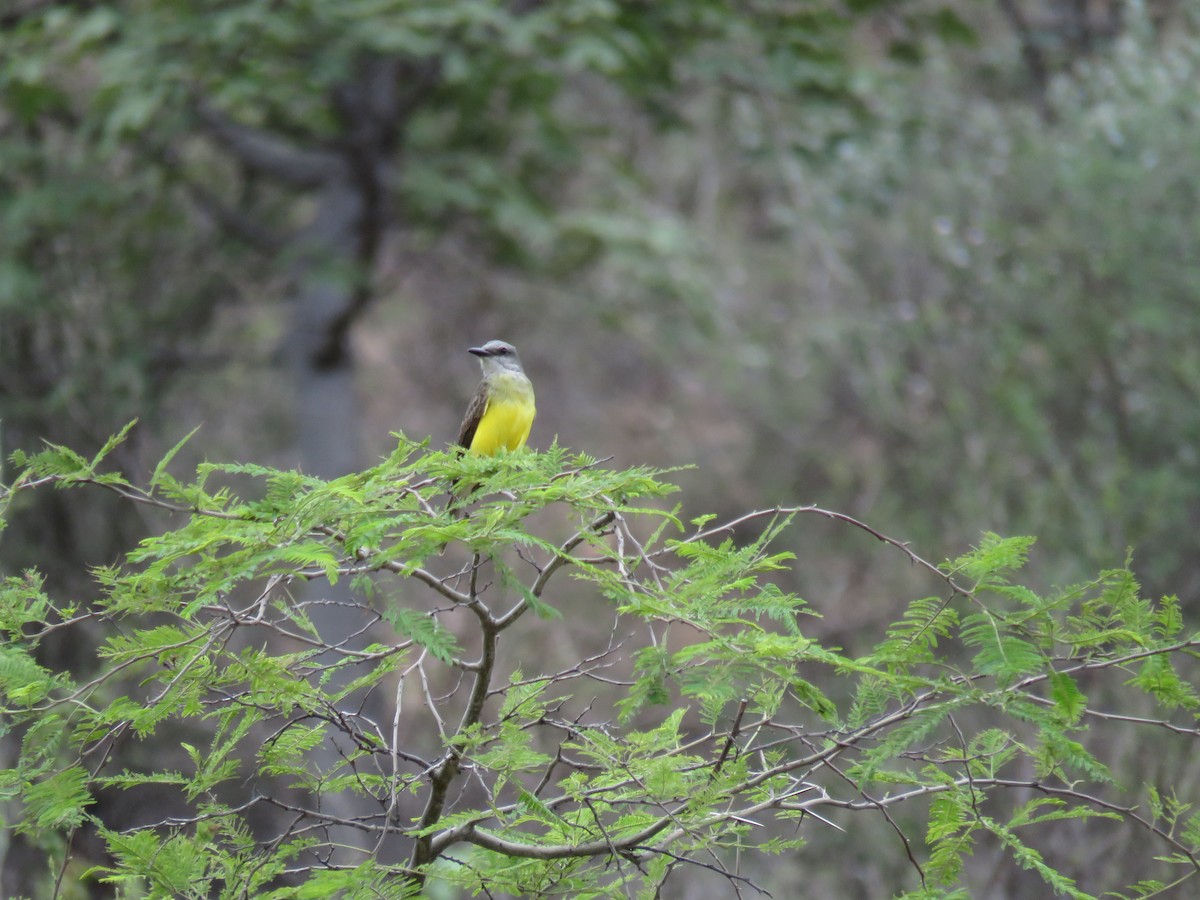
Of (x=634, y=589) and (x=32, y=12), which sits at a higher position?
(x=634, y=589)

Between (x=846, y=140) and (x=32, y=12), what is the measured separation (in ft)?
20.7

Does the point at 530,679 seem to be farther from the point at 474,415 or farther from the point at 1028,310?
the point at 1028,310

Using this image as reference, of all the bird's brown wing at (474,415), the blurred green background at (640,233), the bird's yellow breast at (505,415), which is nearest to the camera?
the bird's yellow breast at (505,415)

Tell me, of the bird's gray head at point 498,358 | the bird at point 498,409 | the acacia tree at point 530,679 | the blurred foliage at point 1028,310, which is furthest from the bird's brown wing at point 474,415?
the blurred foliage at point 1028,310

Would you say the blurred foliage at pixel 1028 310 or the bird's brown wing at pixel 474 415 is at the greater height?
the bird's brown wing at pixel 474 415

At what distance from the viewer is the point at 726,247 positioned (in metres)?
17.5

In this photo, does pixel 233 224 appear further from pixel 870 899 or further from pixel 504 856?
pixel 504 856

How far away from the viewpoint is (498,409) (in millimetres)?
5727

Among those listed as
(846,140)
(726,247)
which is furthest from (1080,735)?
(726,247)

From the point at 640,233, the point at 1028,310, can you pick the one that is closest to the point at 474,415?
the point at 640,233

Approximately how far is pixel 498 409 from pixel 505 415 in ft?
0.16

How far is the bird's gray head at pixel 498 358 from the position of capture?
5.98m

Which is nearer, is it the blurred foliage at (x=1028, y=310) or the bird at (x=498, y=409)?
the bird at (x=498, y=409)

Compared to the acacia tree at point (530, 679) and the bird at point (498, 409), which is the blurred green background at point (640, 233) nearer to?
the bird at point (498, 409)
